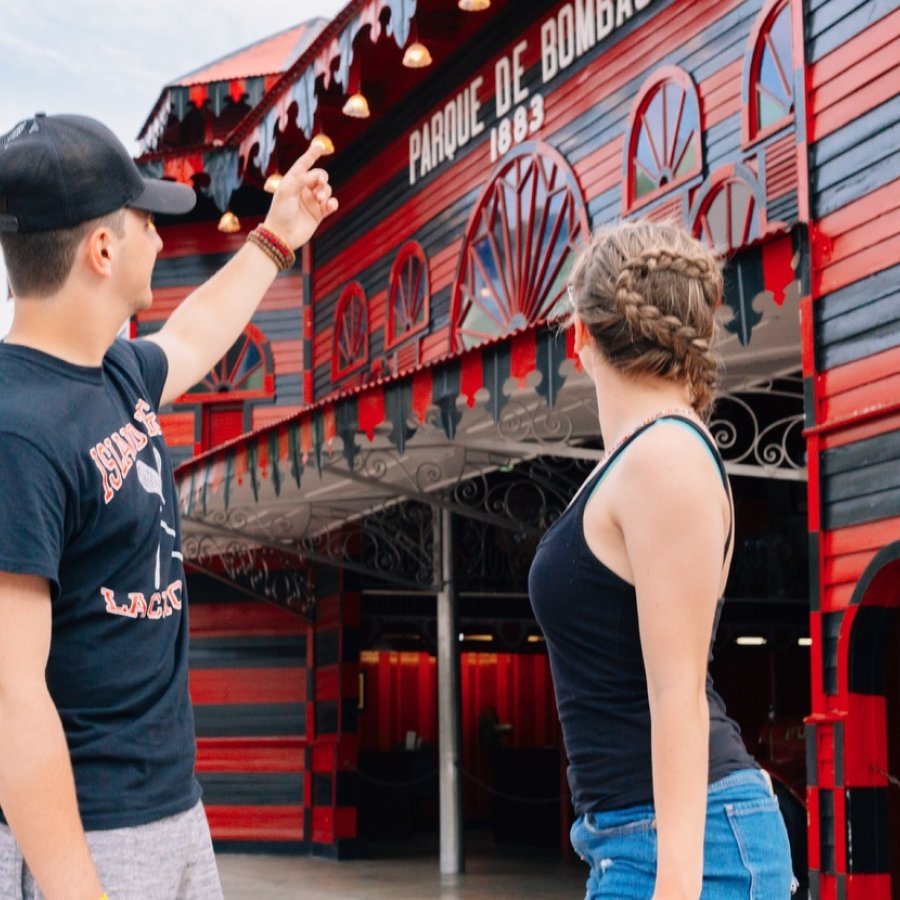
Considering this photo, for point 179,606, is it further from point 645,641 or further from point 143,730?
point 645,641

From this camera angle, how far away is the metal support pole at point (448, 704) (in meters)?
13.7

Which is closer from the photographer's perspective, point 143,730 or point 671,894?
point 671,894

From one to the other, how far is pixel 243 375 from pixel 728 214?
9676 millimetres

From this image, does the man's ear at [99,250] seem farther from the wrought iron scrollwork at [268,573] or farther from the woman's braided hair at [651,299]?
the wrought iron scrollwork at [268,573]

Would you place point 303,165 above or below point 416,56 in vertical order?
below

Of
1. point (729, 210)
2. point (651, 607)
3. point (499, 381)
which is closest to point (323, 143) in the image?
point (651, 607)

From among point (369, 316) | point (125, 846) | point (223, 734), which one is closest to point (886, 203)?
point (125, 846)

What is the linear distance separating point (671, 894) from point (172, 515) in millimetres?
1007

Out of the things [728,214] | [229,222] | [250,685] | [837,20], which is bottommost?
[250,685]

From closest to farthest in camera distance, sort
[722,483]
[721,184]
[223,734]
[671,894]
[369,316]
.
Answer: [671,894], [722,483], [721,184], [369,316], [223,734]

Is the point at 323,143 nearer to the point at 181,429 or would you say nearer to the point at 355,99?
the point at 355,99

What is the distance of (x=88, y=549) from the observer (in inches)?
92.4

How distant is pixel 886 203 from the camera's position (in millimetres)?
8055

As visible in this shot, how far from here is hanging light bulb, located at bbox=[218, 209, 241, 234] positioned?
18.2m
